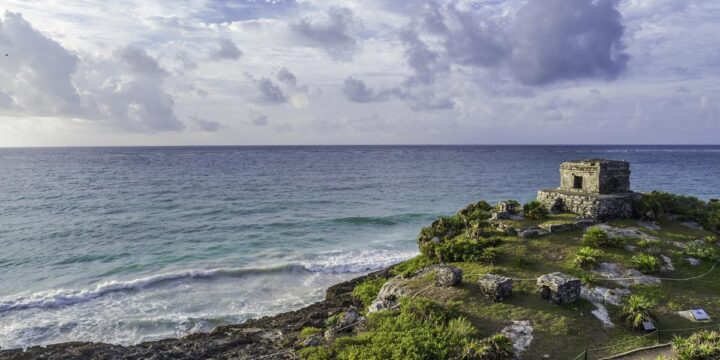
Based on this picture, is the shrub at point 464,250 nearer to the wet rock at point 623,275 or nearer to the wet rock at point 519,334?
the wet rock at point 623,275

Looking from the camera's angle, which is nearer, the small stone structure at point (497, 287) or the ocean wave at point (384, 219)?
the small stone structure at point (497, 287)

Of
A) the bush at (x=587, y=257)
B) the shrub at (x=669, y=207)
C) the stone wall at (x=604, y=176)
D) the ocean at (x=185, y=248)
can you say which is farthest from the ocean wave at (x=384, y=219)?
the bush at (x=587, y=257)

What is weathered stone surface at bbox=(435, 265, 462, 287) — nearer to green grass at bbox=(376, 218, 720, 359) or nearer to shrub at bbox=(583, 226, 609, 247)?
green grass at bbox=(376, 218, 720, 359)

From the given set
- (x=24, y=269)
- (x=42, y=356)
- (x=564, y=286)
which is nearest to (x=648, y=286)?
(x=564, y=286)

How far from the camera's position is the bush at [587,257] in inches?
895

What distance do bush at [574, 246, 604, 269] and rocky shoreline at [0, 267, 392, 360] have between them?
13.7 metres

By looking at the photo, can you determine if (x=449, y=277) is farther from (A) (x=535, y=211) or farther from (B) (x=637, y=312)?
(A) (x=535, y=211)

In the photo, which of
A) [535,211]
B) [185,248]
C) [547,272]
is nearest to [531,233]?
[535,211]

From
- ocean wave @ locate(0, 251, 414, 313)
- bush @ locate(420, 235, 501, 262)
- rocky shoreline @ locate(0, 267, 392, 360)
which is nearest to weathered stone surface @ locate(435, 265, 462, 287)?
bush @ locate(420, 235, 501, 262)

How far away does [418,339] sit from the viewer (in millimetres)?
17188

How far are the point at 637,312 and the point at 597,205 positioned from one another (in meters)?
11.7

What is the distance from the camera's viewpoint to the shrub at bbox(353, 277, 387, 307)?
2525cm

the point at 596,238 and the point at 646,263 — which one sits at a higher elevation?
the point at 596,238

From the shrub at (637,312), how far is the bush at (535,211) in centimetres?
1100
